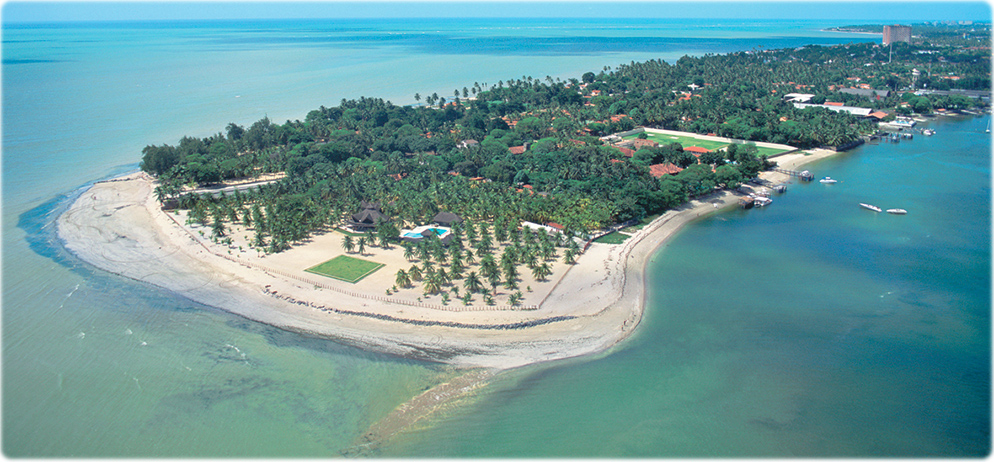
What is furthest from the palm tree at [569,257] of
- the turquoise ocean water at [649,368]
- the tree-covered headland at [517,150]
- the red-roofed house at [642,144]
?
the red-roofed house at [642,144]

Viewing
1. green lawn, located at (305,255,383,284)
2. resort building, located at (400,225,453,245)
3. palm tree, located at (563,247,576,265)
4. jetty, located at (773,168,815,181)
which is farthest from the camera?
jetty, located at (773,168,815,181)

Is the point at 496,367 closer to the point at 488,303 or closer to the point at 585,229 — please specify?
the point at 488,303

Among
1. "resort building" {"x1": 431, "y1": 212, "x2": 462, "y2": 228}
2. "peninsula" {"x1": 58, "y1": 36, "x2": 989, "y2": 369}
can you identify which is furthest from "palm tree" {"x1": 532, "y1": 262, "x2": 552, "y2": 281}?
"resort building" {"x1": 431, "y1": 212, "x2": 462, "y2": 228}

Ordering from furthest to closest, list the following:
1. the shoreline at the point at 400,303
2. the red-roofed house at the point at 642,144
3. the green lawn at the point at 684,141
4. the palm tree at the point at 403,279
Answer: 1. the green lawn at the point at 684,141
2. the red-roofed house at the point at 642,144
3. the palm tree at the point at 403,279
4. the shoreline at the point at 400,303

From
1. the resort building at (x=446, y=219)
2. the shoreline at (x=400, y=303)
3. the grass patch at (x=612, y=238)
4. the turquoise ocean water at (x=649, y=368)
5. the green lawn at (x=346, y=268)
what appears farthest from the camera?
the resort building at (x=446, y=219)

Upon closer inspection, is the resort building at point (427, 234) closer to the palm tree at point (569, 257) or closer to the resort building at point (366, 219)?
the resort building at point (366, 219)

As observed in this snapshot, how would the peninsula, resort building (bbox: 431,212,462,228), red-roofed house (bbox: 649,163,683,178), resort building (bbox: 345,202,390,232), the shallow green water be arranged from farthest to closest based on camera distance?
red-roofed house (bbox: 649,163,683,178) < resort building (bbox: 345,202,390,232) < resort building (bbox: 431,212,462,228) < the peninsula < the shallow green water

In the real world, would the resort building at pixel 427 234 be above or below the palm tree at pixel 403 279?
above

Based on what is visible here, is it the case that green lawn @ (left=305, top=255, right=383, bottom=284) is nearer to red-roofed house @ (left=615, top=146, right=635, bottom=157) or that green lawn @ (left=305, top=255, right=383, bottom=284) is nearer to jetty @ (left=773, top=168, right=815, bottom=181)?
red-roofed house @ (left=615, top=146, right=635, bottom=157)
